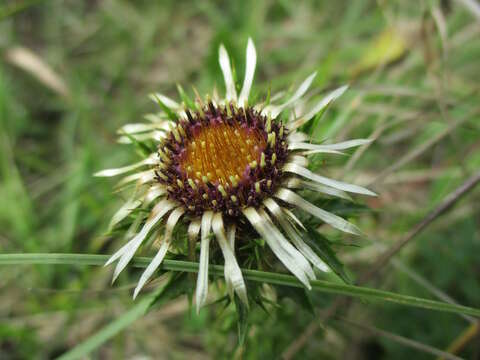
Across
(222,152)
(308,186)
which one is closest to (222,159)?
(222,152)

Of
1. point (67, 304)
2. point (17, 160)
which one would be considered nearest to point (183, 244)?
point (67, 304)

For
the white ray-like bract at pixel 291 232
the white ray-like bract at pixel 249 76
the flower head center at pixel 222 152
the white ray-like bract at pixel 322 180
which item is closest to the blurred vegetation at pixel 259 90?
the white ray-like bract at pixel 322 180

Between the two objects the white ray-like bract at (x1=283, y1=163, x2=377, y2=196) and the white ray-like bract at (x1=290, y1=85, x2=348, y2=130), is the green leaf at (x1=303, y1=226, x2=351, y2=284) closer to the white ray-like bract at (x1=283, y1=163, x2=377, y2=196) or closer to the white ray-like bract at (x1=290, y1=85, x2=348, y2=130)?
the white ray-like bract at (x1=283, y1=163, x2=377, y2=196)

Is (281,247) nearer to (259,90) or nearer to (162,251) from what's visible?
(162,251)

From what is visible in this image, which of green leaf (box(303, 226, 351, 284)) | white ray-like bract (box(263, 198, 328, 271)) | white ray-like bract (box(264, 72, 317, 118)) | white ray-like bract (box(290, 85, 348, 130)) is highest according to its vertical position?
white ray-like bract (box(264, 72, 317, 118))

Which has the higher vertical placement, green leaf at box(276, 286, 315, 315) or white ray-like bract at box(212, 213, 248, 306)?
white ray-like bract at box(212, 213, 248, 306)

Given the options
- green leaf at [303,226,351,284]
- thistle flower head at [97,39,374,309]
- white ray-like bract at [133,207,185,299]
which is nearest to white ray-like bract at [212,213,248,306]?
thistle flower head at [97,39,374,309]

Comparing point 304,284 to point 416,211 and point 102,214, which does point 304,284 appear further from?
point 102,214

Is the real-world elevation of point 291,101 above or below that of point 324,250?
above
